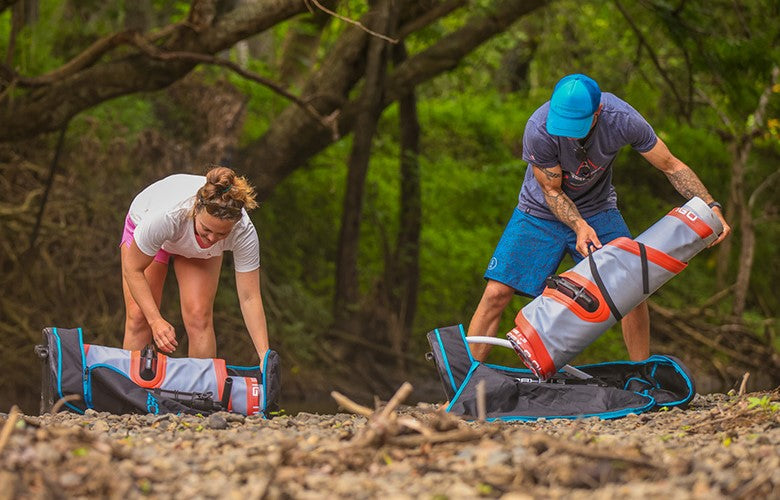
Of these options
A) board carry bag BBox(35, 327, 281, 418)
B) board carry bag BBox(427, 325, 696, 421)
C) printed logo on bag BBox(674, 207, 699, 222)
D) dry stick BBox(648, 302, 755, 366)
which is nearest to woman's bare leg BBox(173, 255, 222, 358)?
board carry bag BBox(35, 327, 281, 418)

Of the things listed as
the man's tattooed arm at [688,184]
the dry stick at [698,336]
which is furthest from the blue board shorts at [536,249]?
the dry stick at [698,336]

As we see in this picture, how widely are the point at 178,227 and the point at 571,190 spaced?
7.83 feet

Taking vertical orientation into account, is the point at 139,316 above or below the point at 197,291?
below

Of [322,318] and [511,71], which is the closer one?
[322,318]

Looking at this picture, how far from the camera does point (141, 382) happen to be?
20.0 ft

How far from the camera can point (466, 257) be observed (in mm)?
15117

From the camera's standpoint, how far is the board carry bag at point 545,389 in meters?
5.87

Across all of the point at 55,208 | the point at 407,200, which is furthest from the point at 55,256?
the point at 407,200

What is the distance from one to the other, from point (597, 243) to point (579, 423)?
1096mm

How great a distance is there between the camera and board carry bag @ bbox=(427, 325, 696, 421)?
5867 millimetres

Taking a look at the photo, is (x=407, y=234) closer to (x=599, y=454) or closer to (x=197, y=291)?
(x=197, y=291)

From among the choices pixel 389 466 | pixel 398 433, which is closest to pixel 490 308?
pixel 398 433

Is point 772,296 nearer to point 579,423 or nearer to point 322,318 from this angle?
point 322,318

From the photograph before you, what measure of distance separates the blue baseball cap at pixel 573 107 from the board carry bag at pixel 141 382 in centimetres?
214
